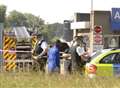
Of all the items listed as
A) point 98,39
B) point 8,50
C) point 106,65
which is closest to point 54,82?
point 106,65

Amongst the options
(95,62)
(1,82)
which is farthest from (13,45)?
(1,82)

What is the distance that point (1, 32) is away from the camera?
26266 mm

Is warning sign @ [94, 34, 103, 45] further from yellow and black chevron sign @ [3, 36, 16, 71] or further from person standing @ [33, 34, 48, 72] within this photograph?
person standing @ [33, 34, 48, 72]

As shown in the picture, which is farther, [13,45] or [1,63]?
[13,45]

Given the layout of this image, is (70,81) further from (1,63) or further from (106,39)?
(106,39)

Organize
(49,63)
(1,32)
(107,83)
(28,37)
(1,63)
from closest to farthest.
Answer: (107,83) < (49,63) < (1,63) < (1,32) < (28,37)

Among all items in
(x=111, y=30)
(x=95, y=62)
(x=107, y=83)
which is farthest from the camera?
(x=111, y=30)

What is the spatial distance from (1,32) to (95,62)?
34.0 ft

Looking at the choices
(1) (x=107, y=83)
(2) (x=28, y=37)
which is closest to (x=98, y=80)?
(1) (x=107, y=83)

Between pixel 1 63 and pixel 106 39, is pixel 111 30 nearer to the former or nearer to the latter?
pixel 106 39

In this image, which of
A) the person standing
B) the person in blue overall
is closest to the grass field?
the person in blue overall

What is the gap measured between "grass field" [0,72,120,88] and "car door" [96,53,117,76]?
2.15 meters

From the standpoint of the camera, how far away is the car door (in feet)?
53.8

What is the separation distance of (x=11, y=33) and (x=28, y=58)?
3.64 metres
